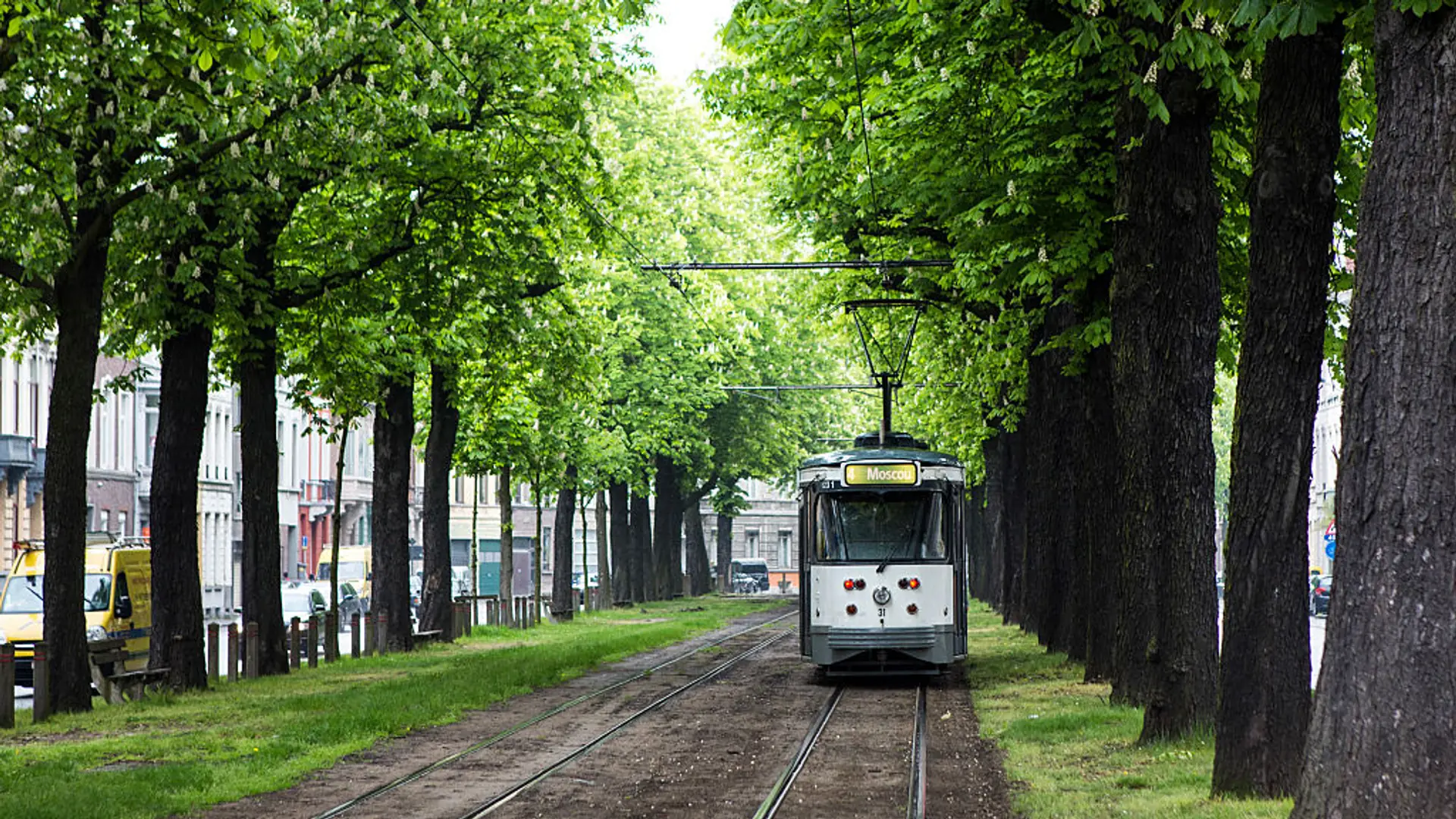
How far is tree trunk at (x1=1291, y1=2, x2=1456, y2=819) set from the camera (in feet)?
26.3

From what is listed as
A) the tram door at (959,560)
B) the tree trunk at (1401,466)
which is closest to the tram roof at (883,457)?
the tram door at (959,560)

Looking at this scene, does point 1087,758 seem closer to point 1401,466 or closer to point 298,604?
point 1401,466

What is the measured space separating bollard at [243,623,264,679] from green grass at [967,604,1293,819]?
948 cm

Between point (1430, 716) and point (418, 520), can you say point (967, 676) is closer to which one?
point (1430, 716)

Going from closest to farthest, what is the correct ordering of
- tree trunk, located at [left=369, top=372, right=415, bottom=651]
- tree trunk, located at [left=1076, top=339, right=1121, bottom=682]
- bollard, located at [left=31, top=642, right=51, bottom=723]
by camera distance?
bollard, located at [left=31, top=642, right=51, bottom=723] < tree trunk, located at [left=1076, top=339, right=1121, bottom=682] < tree trunk, located at [left=369, top=372, right=415, bottom=651]

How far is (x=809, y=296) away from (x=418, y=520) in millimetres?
50387

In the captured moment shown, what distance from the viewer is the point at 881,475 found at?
2498 cm

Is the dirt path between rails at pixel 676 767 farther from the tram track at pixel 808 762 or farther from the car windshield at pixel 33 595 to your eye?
the car windshield at pixel 33 595

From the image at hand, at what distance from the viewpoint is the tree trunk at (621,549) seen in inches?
2206

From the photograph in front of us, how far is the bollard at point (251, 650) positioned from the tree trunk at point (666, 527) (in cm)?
3345

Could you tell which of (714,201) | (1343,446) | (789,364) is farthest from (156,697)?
A: (789,364)

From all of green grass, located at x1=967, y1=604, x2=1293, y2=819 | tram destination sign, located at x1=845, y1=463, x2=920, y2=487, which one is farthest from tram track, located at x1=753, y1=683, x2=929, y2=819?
tram destination sign, located at x1=845, y1=463, x2=920, y2=487

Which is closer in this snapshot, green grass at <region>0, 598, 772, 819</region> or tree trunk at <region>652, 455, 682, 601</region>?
green grass at <region>0, 598, 772, 819</region>

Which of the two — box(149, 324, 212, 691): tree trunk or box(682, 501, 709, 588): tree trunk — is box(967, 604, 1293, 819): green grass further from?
box(682, 501, 709, 588): tree trunk
